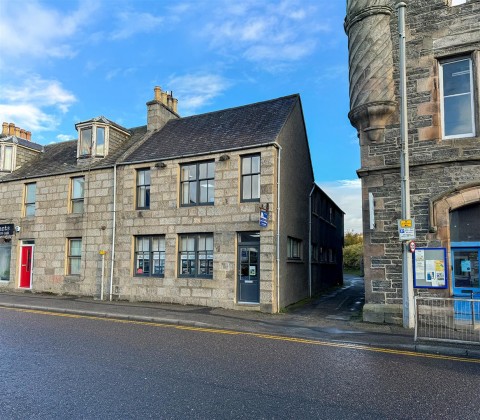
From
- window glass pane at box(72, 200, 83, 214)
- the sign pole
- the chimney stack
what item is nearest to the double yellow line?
the sign pole

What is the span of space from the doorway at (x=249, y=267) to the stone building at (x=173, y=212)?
0.04m

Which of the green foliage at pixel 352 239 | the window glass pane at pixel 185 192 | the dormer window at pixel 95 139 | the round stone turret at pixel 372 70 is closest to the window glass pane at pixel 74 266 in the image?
the dormer window at pixel 95 139

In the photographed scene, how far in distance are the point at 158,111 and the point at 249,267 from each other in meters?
10.2

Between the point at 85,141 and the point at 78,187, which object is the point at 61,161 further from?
the point at 78,187

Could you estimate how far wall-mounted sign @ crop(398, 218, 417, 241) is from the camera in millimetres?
10570

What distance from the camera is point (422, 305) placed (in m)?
10.9

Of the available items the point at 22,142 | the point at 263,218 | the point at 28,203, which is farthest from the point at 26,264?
the point at 263,218

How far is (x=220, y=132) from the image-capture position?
1709cm

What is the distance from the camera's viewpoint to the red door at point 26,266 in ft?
64.8

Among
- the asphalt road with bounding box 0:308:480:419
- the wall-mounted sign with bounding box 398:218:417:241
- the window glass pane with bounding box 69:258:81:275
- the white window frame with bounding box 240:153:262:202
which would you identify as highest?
the white window frame with bounding box 240:153:262:202

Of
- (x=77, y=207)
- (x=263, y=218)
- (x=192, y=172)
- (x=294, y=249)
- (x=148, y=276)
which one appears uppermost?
(x=192, y=172)

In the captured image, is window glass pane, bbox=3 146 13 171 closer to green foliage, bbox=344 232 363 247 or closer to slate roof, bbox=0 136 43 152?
slate roof, bbox=0 136 43 152

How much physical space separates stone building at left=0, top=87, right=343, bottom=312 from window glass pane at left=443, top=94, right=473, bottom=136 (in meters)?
5.72

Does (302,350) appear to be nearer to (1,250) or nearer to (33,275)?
(33,275)
